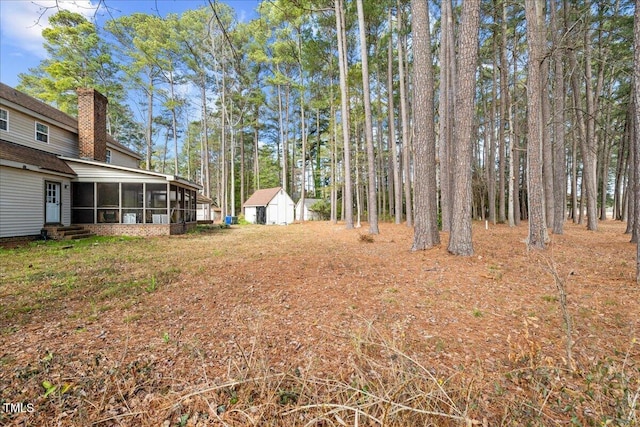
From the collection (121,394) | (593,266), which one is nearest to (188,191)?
(121,394)

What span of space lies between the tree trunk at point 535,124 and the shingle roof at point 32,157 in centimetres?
1605

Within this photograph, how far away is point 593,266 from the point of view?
528 centimetres

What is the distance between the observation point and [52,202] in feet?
35.4

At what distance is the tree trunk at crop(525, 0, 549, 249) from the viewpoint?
688cm

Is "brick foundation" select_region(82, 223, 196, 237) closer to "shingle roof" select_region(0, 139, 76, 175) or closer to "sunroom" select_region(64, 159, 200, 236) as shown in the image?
"sunroom" select_region(64, 159, 200, 236)

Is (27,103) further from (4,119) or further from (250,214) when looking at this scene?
(250,214)

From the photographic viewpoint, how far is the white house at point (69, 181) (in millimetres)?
9344

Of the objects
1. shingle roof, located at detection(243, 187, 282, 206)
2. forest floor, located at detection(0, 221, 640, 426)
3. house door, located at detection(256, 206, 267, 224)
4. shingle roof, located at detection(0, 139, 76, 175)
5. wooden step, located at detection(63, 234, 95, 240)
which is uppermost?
shingle roof, located at detection(0, 139, 76, 175)

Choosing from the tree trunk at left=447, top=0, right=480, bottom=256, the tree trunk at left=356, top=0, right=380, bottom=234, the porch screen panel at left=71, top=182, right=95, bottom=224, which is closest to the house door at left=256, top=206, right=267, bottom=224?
the porch screen panel at left=71, top=182, right=95, bottom=224

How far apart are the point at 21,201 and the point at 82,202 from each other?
2.67 m

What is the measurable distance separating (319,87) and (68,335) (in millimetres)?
21232

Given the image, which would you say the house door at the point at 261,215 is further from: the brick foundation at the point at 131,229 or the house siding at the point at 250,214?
the brick foundation at the point at 131,229

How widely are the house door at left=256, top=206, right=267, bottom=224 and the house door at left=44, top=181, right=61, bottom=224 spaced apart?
14.0 metres

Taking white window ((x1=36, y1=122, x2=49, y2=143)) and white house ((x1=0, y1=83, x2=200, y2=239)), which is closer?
white house ((x1=0, y1=83, x2=200, y2=239))
